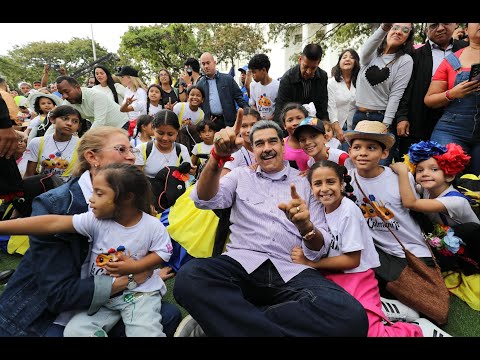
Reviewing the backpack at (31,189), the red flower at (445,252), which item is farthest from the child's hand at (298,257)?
the backpack at (31,189)

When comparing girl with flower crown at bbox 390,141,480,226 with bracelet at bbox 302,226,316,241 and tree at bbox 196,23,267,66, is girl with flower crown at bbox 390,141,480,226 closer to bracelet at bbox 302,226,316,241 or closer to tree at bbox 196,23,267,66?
bracelet at bbox 302,226,316,241

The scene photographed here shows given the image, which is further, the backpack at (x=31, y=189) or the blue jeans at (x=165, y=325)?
the backpack at (x=31, y=189)

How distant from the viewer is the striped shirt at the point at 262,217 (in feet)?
8.11

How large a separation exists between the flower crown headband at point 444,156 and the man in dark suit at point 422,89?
80 centimetres

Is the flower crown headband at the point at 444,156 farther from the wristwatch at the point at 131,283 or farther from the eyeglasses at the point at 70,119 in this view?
the eyeglasses at the point at 70,119

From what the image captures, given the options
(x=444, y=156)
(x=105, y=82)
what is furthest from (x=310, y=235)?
(x=105, y=82)

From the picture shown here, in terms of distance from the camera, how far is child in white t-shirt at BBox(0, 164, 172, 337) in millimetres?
2027

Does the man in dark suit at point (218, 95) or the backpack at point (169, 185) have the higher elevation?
the man in dark suit at point (218, 95)

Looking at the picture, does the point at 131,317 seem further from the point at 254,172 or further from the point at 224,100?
the point at 224,100

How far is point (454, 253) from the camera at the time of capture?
9.23 ft

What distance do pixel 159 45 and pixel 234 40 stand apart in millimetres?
6376

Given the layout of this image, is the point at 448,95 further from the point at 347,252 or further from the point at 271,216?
the point at 271,216

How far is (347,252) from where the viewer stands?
2.45m

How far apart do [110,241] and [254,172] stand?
128cm
